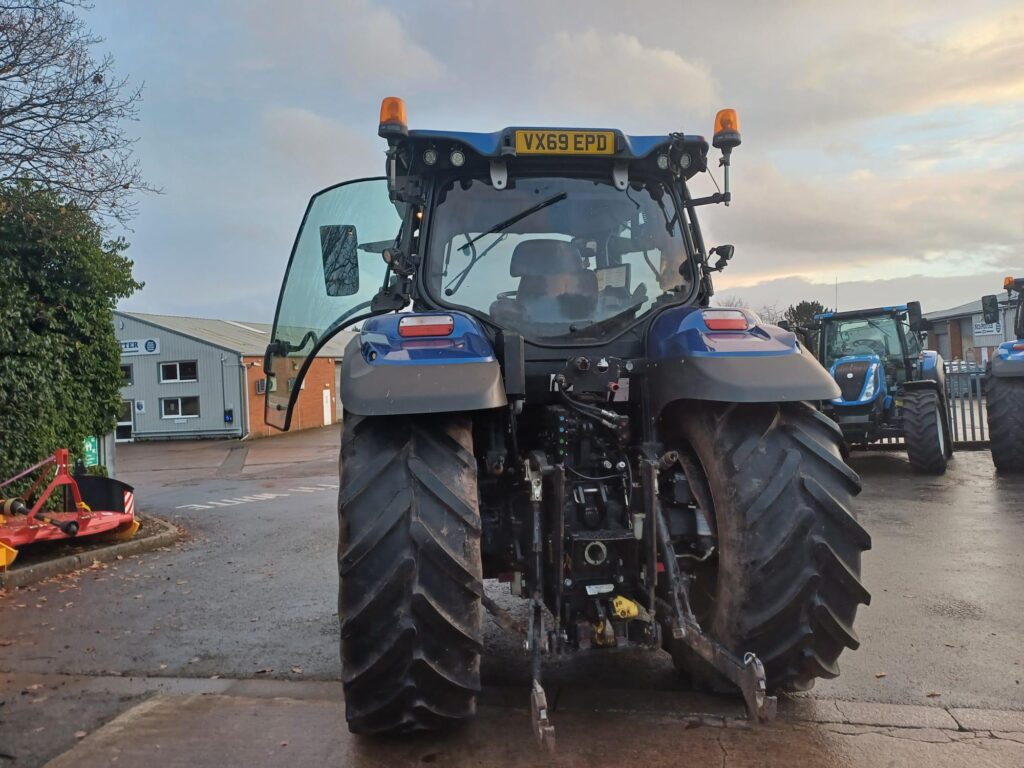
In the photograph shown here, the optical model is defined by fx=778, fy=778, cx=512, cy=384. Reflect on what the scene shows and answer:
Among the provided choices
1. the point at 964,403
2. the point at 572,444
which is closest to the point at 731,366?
the point at 572,444

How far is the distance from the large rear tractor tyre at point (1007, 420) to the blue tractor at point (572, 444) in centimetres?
894

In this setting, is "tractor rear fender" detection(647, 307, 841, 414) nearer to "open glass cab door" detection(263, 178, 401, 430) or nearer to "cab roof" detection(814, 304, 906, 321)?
"open glass cab door" detection(263, 178, 401, 430)

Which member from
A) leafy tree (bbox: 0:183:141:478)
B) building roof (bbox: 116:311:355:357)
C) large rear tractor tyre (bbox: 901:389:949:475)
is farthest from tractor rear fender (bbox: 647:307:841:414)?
building roof (bbox: 116:311:355:357)

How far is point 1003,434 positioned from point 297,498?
419 inches

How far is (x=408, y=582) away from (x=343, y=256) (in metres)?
2.28

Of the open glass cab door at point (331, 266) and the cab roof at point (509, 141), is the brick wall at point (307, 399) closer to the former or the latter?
the open glass cab door at point (331, 266)

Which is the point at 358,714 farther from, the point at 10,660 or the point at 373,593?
the point at 10,660

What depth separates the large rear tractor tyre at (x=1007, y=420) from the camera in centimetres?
1095

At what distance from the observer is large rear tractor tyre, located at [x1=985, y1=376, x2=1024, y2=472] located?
35.9 ft

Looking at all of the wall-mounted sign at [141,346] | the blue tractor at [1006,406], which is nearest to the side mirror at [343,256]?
the blue tractor at [1006,406]

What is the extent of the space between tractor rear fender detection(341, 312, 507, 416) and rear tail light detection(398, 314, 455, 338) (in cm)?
2

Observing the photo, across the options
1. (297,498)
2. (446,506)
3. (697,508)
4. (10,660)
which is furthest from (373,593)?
(297,498)

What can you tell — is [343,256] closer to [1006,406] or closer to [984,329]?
[1006,406]

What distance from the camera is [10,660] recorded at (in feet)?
15.5
